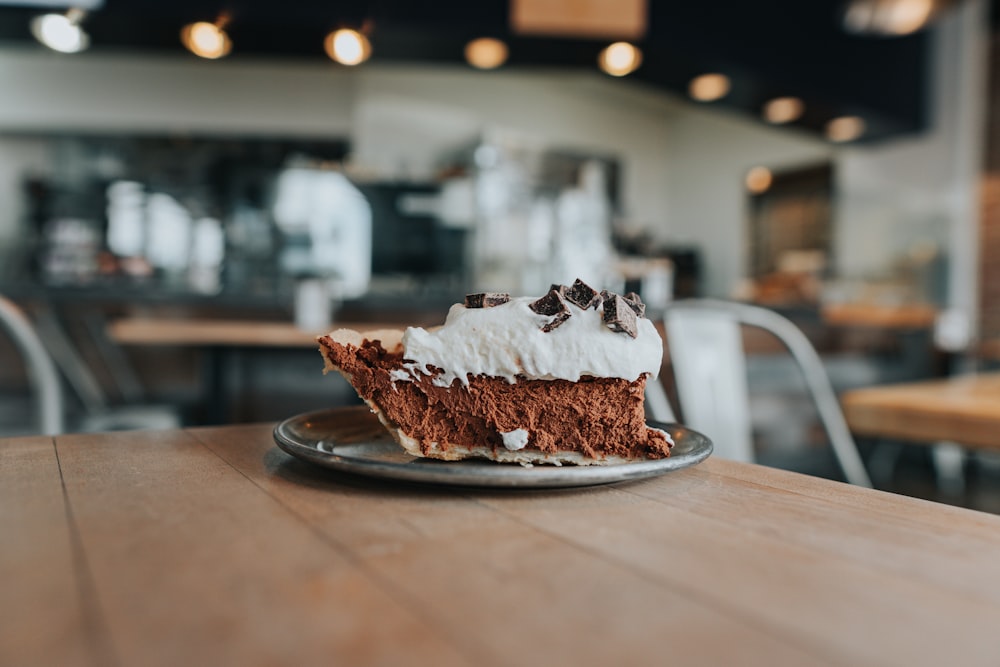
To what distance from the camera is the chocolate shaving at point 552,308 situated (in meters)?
0.70

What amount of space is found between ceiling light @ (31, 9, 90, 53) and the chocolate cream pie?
3.31 m

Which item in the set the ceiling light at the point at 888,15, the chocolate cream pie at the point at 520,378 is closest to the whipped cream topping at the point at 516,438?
the chocolate cream pie at the point at 520,378

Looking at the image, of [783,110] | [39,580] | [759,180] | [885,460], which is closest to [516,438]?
[39,580]

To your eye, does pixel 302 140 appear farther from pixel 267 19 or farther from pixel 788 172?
pixel 788 172

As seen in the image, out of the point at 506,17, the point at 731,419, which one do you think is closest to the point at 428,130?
the point at 506,17

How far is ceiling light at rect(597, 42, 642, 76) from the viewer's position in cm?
376

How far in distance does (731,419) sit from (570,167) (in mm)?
5800

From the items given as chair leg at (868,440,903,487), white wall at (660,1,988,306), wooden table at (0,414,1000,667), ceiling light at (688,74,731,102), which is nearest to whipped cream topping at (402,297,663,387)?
wooden table at (0,414,1000,667)

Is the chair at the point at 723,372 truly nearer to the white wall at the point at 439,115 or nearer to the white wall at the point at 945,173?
the white wall at the point at 439,115

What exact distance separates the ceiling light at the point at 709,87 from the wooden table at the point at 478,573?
13.3ft

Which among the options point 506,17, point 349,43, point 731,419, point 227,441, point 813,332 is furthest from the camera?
point 813,332

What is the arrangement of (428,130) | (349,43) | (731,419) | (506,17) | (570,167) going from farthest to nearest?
1. (570,167)
2. (428,130)
3. (506,17)
4. (349,43)
5. (731,419)

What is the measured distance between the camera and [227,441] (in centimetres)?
86

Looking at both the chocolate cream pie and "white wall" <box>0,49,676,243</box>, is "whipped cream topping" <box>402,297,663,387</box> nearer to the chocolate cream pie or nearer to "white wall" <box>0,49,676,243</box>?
the chocolate cream pie
